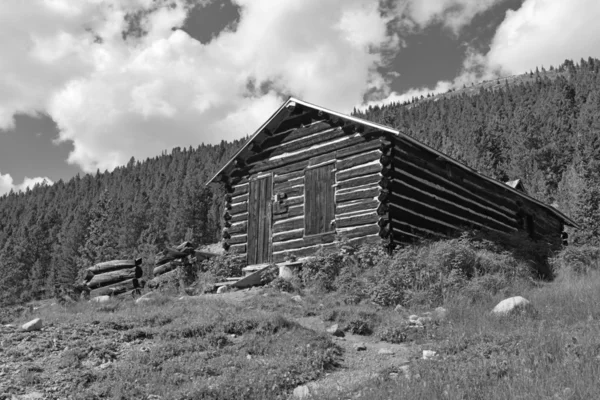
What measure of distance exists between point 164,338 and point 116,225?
7810 cm

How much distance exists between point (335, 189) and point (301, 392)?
1063cm

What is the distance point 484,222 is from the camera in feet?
66.8

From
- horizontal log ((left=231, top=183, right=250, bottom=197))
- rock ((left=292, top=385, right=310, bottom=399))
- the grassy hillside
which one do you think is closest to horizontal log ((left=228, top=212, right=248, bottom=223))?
horizontal log ((left=231, top=183, right=250, bottom=197))

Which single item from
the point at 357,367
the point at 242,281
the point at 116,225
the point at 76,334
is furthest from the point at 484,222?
the point at 116,225

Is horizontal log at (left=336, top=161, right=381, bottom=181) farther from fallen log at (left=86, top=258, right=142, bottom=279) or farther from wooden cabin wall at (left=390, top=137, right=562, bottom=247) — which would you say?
fallen log at (left=86, top=258, right=142, bottom=279)

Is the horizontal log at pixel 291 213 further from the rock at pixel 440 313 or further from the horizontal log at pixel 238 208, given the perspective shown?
the rock at pixel 440 313

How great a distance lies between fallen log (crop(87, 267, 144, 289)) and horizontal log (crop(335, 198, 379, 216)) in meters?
8.32

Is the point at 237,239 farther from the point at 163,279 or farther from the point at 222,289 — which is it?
the point at 222,289

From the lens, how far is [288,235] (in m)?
17.6

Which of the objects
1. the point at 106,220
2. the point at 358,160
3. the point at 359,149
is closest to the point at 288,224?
the point at 358,160

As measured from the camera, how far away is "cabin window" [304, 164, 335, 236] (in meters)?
16.6

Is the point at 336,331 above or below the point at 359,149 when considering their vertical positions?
below

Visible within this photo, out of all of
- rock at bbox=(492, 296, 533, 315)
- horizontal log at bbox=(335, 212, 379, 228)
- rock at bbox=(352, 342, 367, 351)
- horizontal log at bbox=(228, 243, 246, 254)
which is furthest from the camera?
horizontal log at bbox=(228, 243, 246, 254)

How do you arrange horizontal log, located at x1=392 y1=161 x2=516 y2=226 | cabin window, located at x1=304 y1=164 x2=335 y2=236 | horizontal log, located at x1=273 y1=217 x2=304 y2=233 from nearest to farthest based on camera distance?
horizontal log, located at x1=392 y1=161 x2=516 y2=226
cabin window, located at x1=304 y1=164 x2=335 y2=236
horizontal log, located at x1=273 y1=217 x2=304 y2=233
